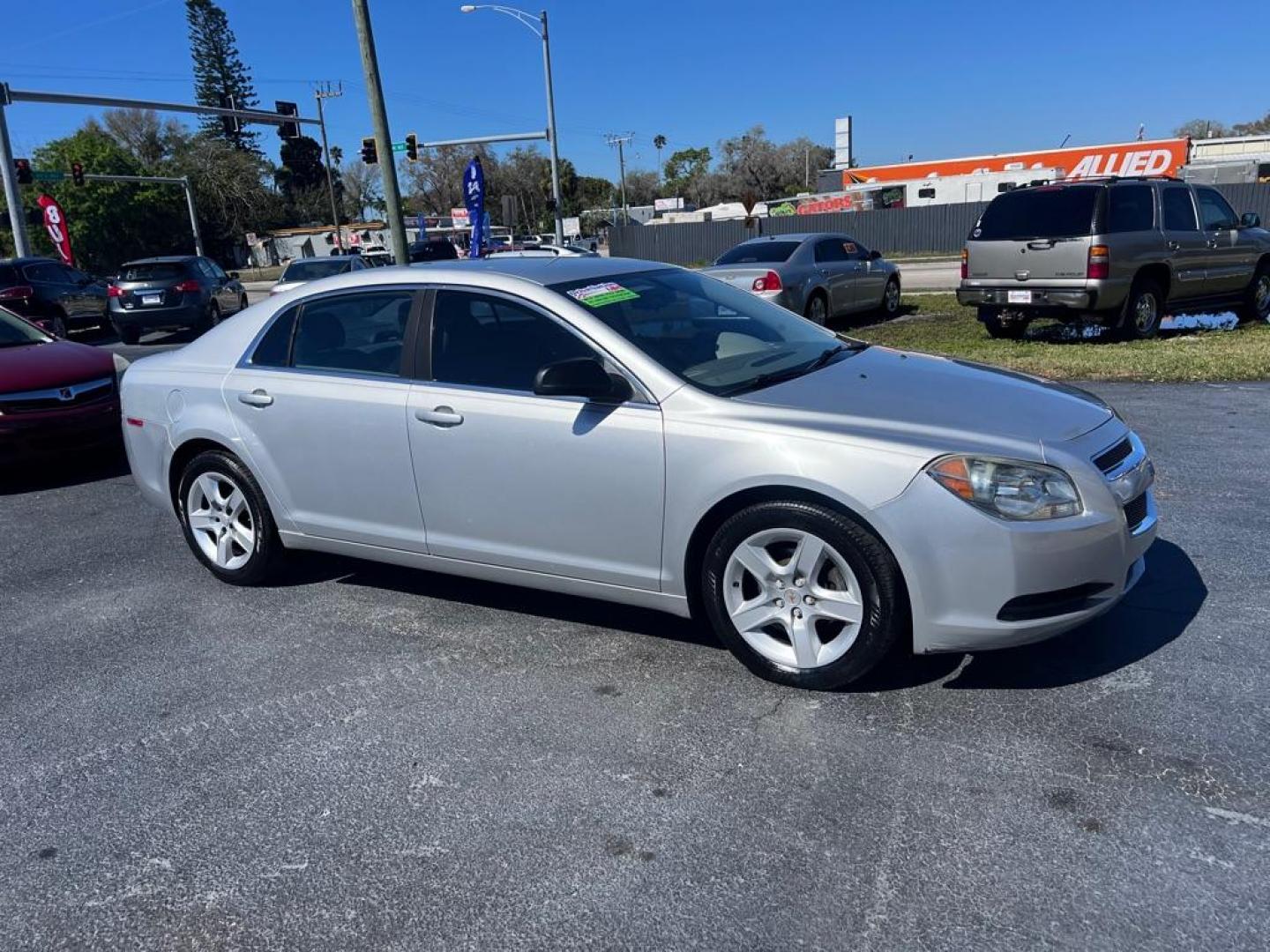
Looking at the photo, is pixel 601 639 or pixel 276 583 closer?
pixel 601 639

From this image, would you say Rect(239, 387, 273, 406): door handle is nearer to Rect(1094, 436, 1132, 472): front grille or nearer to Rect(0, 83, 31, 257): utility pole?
Rect(1094, 436, 1132, 472): front grille

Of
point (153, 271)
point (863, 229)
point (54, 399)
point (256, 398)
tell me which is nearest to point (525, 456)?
point (256, 398)

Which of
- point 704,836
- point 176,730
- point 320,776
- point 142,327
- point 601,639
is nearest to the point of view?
point 704,836

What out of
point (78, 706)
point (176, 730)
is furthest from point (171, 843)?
point (78, 706)

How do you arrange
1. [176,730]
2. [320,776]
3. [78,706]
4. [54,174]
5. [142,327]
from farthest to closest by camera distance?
[54,174]
[142,327]
[78,706]
[176,730]
[320,776]

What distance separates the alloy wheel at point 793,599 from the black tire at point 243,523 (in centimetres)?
249

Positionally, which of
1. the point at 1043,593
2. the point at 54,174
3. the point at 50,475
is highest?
the point at 54,174

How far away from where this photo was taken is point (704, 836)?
112 inches

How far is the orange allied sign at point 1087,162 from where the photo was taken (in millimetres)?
43250

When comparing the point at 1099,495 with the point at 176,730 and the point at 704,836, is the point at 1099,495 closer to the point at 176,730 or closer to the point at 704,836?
the point at 704,836

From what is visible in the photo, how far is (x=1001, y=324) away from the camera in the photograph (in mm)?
12312

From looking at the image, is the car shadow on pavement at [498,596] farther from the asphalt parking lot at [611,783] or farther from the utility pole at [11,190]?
the utility pole at [11,190]

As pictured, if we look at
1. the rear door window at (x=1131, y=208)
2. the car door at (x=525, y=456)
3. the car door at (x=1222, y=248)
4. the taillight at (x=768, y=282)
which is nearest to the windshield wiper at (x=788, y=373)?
the car door at (x=525, y=456)

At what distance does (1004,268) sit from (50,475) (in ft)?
32.7
